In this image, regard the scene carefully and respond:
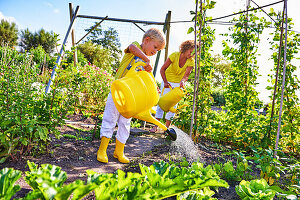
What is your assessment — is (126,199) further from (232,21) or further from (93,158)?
(232,21)

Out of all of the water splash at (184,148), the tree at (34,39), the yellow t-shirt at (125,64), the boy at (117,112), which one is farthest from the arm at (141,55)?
the tree at (34,39)

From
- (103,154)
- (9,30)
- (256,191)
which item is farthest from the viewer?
(9,30)

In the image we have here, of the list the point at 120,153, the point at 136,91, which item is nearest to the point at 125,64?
the point at 136,91

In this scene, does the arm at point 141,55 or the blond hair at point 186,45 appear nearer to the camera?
the arm at point 141,55

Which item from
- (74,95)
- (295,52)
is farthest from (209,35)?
(74,95)

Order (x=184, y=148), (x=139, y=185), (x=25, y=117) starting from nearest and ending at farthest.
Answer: (x=139, y=185), (x=25, y=117), (x=184, y=148)

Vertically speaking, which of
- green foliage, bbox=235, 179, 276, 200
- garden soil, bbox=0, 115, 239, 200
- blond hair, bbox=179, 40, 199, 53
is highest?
blond hair, bbox=179, 40, 199, 53

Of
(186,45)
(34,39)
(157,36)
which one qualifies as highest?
(34,39)

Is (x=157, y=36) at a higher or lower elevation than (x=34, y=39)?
lower

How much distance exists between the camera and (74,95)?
1.80 meters

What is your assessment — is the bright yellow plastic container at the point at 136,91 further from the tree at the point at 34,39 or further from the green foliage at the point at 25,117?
the tree at the point at 34,39

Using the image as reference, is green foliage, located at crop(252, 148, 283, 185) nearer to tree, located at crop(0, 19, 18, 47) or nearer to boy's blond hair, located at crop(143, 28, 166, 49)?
boy's blond hair, located at crop(143, 28, 166, 49)

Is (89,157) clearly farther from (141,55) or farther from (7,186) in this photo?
(7,186)

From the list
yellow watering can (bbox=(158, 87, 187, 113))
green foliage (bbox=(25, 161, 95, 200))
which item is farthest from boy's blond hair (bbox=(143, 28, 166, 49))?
green foliage (bbox=(25, 161, 95, 200))
